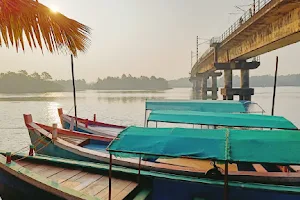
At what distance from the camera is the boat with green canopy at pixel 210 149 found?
4508 mm

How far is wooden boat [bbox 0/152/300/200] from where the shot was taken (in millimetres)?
5757

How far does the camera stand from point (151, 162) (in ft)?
24.9

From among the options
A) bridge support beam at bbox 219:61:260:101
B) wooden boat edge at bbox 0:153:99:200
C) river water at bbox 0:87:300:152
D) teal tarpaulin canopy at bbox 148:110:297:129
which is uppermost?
bridge support beam at bbox 219:61:260:101

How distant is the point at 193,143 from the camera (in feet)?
16.6

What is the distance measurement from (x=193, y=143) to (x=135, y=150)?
112 centimetres

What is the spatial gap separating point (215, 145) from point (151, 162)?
10.2 ft

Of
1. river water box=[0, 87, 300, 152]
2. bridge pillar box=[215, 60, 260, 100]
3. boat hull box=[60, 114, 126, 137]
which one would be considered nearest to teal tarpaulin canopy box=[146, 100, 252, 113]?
boat hull box=[60, 114, 126, 137]

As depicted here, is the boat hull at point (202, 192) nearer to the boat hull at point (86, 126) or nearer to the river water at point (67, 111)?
the boat hull at point (86, 126)

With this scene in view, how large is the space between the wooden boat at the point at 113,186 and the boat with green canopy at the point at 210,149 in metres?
0.02

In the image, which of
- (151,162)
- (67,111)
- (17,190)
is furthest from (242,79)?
(67,111)

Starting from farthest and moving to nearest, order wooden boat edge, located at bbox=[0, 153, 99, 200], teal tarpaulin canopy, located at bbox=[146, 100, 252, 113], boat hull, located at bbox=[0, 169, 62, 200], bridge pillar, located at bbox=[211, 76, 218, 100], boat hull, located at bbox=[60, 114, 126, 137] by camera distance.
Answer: bridge pillar, located at bbox=[211, 76, 218, 100], boat hull, located at bbox=[60, 114, 126, 137], teal tarpaulin canopy, located at bbox=[146, 100, 252, 113], boat hull, located at bbox=[0, 169, 62, 200], wooden boat edge, located at bbox=[0, 153, 99, 200]

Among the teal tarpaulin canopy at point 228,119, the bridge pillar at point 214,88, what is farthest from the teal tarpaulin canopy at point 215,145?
the bridge pillar at point 214,88

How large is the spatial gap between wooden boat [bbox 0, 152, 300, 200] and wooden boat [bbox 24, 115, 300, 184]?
0.41 m

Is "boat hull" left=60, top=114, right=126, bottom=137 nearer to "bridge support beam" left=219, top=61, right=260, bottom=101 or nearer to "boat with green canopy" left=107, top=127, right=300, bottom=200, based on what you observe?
"boat with green canopy" left=107, top=127, right=300, bottom=200
